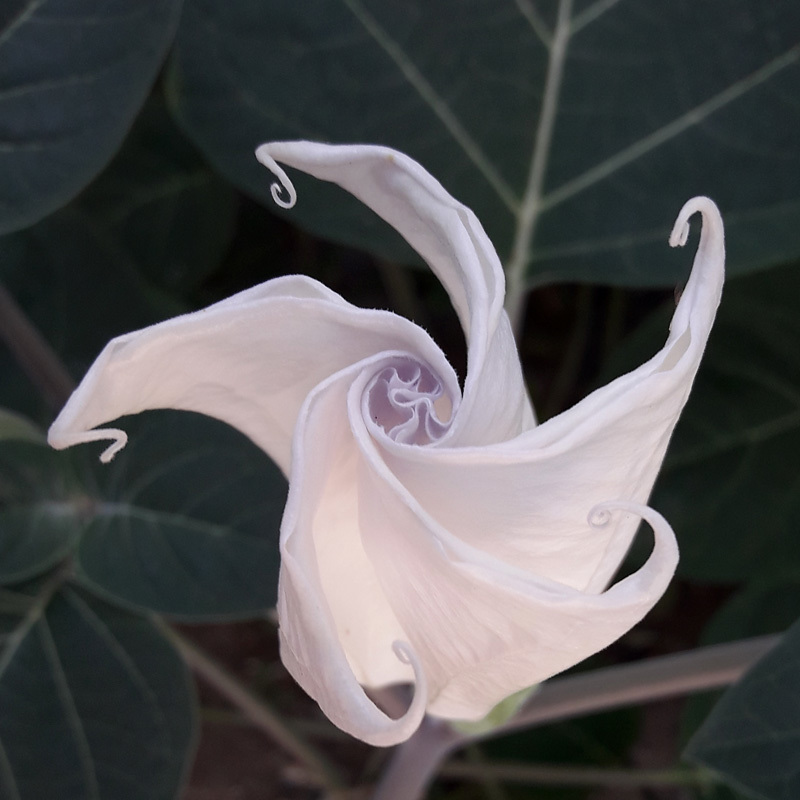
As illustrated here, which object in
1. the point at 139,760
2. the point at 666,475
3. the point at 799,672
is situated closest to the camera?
the point at 799,672

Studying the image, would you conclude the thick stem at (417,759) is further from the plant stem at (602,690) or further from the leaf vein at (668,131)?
the leaf vein at (668,131)

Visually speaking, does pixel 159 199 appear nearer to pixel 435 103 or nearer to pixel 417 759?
pixel 435 103

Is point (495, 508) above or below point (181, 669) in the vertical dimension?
above

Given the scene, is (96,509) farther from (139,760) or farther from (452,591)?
(452,591)

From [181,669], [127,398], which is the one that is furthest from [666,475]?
[127,398]

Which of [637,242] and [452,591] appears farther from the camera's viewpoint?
[637,242]

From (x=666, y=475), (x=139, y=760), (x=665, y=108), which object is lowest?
(x=666, y=475)

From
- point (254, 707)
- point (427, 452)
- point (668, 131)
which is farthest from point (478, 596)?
point (254, 707)

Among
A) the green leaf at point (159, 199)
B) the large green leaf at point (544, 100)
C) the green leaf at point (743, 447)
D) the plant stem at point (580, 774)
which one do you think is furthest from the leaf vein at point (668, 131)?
the plant stem at point (580, 774)
